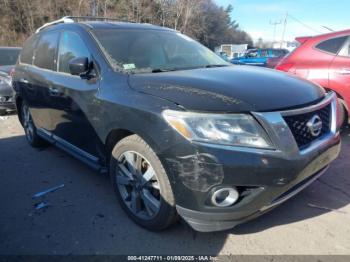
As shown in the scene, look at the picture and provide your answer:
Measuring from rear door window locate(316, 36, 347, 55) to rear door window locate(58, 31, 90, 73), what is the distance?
3784mm

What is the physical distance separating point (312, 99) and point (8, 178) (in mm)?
3564

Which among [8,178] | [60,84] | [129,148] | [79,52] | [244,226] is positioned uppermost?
[79,52]

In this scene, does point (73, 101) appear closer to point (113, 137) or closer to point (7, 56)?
point (113, 137)

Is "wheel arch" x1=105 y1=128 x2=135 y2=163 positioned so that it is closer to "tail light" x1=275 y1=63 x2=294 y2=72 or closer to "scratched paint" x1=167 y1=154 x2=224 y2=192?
"scratched paint" x1=167 y1=154 x2=224 y2=192

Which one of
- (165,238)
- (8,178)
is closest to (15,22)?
(8,178)

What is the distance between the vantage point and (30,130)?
5.10m

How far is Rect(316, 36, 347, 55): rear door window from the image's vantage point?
4.94 m

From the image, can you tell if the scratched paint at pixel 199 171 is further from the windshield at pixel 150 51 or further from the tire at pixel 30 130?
the tire at pixel 30 130

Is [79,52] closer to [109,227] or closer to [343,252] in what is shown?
[109,227]

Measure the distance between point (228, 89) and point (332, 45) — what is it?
3.53 m

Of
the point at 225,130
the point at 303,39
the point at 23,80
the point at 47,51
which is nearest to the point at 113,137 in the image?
the point at 225,130

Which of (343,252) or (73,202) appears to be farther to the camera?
(73,202)

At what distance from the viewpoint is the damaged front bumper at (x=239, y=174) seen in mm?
2092

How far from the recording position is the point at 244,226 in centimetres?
275
